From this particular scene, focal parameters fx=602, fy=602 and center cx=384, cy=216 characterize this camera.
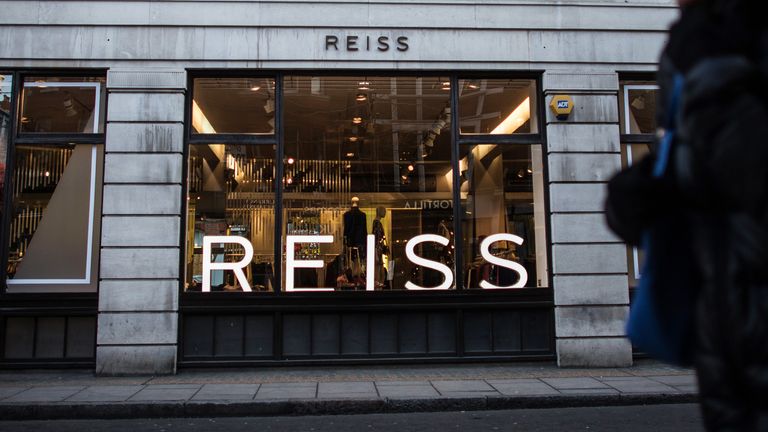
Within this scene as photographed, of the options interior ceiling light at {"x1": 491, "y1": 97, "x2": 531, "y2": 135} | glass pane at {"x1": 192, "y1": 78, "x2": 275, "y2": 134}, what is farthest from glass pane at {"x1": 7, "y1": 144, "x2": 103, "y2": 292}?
interior ceiling light at {"x1": 491, "y1": 97, "x2": 531, "y2": 135}

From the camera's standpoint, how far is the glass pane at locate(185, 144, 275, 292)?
9.55 metres

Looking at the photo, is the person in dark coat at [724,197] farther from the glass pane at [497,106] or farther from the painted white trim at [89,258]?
the painted white trim at [89,258]

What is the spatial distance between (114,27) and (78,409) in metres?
5.86

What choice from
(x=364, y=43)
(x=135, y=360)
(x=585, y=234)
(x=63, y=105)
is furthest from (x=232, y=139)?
(x=585, y=234)

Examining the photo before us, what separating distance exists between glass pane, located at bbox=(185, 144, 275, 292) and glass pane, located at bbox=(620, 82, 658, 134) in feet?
19.6

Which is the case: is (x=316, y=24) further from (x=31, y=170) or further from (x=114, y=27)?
(x=31, y=170)

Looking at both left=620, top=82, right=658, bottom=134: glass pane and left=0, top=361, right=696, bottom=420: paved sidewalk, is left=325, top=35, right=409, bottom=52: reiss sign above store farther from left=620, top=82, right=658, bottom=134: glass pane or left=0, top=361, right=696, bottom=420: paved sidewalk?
left=0, top=361, right=696, bottom=420: paved sidewalk

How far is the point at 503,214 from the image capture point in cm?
1004

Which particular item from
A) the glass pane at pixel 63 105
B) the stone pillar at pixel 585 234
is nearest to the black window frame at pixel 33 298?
the glass pane at pixel 63 105

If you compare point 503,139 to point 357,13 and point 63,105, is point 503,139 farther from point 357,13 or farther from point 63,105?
point 63,105

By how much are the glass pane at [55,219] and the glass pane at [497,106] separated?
19.6 feet

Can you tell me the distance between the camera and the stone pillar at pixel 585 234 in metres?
9.45

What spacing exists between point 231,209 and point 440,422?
4.96 meters

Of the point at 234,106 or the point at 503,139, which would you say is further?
the point at 503,139
